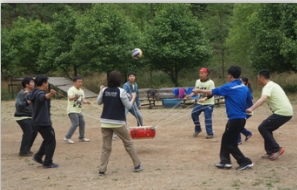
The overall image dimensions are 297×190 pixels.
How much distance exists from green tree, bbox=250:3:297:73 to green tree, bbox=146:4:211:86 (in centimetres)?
321

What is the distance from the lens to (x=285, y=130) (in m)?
10.6

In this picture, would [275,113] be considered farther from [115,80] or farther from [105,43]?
[105,43]

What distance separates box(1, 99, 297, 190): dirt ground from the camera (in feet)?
19.8

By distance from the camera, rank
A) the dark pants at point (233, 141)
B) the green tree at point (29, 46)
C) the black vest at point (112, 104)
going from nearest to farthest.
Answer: the black vest at point (112, 104), the dark pants at point (233, 141), the green tree at point (29, 46)

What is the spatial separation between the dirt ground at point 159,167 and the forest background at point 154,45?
36.0 feet

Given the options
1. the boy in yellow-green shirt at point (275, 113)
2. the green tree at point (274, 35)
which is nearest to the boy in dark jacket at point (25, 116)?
the boy in yellow-green shirt at point (275, 113)

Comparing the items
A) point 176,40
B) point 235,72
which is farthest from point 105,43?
point 235,72

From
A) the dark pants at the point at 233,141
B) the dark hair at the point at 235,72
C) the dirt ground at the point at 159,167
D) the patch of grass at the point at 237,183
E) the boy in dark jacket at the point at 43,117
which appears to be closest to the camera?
the patch of grass at the point at 237,183

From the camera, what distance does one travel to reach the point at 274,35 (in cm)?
2073

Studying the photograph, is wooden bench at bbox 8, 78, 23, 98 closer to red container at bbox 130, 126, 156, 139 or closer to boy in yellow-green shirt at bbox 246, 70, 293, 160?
red container at bbox 130, 126, 156, 139

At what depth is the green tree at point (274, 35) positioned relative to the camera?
20.2 meters

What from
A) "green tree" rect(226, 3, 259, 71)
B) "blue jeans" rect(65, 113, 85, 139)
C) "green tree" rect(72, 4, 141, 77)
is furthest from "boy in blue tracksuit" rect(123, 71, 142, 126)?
"green tree" rect(226, 3, 259, 71)

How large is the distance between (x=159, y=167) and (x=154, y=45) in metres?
17.2

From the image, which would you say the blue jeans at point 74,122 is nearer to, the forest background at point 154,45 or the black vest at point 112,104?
the black vest at point 112,104
